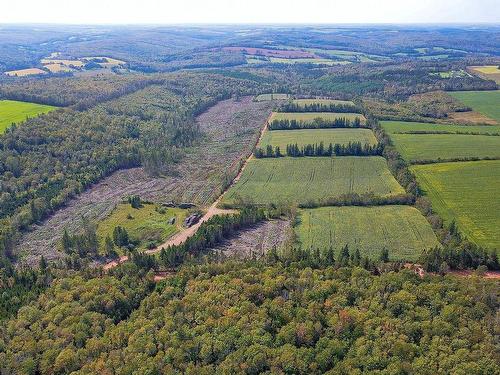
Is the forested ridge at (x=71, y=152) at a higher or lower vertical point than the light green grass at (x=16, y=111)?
lower

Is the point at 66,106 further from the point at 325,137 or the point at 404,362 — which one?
the point at 404,362

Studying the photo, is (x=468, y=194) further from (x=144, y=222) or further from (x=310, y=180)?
(x=144, y=222)

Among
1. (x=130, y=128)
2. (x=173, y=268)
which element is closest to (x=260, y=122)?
(x=130, y=128)

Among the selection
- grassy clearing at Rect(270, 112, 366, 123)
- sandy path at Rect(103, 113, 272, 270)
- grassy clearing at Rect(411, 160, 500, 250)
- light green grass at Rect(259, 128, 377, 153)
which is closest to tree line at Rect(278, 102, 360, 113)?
grassy clearing at Rect(270, 112, 366, 123)

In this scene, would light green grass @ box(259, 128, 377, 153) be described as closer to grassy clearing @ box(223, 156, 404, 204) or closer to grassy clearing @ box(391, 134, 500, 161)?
grassy clearing @ box(391, 134, 500, 161)

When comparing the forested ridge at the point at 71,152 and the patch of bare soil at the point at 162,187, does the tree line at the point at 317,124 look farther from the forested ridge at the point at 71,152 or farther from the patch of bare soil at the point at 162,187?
the forested ridge at the point at 71,152

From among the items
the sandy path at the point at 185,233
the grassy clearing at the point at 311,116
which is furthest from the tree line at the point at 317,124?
the sandy path at the point at 185,233

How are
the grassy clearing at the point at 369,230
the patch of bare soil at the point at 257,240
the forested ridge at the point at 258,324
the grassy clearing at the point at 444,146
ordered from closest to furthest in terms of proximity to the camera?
1. the forested ridge at the point at 258,324
2. the grassy clearing at the point at 369,230
3. the patch of bare soil at the point at 257,240
4. the grassy clearing at the point at 444,146
